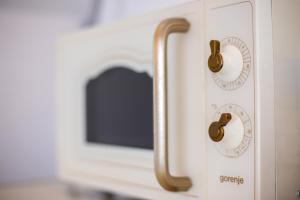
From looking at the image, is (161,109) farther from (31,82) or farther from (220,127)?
(31,82)

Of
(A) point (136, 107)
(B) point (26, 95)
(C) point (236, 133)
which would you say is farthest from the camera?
(B) point (26, 95)

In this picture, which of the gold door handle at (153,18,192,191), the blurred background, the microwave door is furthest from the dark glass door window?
the blurred background

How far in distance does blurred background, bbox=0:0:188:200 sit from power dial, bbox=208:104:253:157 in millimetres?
623

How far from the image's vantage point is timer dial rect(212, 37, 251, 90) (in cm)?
58

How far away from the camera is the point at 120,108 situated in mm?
823

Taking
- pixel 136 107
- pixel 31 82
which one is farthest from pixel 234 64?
pixel 31 82

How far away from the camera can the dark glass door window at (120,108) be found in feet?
2.50

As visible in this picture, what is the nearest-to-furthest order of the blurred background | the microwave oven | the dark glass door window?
the microwave oven → the dark glass door window → the blurred background

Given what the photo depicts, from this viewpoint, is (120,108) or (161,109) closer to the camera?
(161,109)

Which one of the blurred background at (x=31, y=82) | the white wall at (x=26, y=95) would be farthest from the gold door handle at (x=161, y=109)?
the white wall at (x=26, y=95)

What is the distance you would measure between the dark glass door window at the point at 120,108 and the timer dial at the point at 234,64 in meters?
0.18

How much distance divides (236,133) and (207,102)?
65 millimetres

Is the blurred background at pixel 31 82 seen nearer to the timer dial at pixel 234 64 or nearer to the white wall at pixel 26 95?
the white wall at pixel 26 95

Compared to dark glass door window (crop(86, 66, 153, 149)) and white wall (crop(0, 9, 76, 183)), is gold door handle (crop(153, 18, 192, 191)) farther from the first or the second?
white wall (crop(0, 9, 76, 183))
